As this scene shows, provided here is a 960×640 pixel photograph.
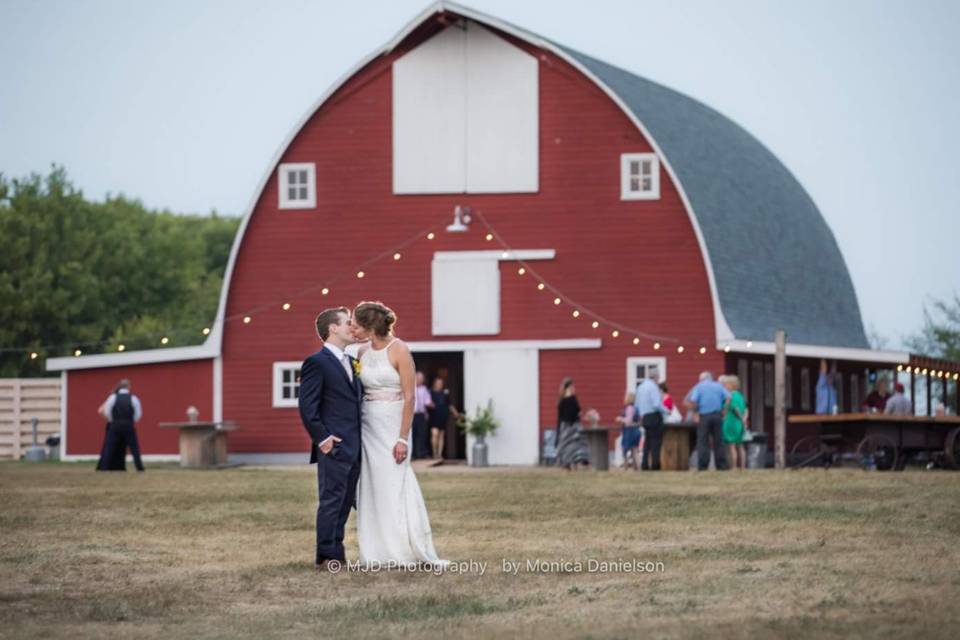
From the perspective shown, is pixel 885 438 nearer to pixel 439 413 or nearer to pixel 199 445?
pixel 439 413

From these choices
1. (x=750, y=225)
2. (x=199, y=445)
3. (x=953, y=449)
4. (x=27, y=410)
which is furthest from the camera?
(x=27, y=410)

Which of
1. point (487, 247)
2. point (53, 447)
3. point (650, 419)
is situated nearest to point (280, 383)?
point (487, 247)

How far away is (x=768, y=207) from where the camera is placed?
4406cm

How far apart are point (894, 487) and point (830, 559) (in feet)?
28.7

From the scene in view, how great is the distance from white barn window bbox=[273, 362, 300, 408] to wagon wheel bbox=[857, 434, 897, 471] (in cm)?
1200

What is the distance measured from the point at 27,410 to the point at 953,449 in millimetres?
20985

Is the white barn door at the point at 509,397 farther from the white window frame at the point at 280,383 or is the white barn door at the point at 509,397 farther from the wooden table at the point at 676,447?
the wooden table at the point at 676,447

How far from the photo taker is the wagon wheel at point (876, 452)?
32062mm

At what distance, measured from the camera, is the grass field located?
11.7 metres

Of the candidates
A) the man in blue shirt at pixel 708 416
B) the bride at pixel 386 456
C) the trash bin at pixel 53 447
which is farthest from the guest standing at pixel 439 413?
Answer: the bride at pixel 386 456

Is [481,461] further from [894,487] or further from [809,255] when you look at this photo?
[894,487]

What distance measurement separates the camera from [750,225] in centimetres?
4178

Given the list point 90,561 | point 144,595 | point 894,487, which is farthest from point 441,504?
point 144,595

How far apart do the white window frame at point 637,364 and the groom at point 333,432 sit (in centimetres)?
2395
